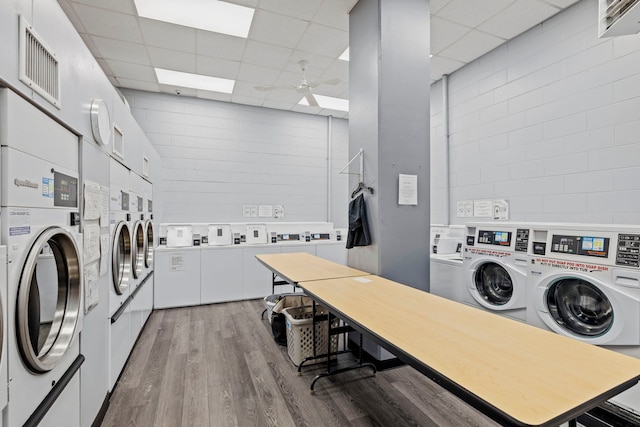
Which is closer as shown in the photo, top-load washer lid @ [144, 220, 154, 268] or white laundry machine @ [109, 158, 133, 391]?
white laundry machine @ [109, 158, 133, 391]

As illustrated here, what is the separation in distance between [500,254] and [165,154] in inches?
195

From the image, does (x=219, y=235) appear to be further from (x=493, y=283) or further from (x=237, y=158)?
(x=493, y=283)

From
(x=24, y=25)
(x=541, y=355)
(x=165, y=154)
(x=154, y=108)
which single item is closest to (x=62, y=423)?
(x=24, y=25)

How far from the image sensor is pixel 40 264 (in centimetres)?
132

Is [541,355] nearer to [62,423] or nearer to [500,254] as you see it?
[500,254]

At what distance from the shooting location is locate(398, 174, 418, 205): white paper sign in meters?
2.71

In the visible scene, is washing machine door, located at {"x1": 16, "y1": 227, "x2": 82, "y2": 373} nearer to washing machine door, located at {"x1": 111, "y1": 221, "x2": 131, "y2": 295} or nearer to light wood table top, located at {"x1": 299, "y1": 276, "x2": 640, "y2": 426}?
washing machine door, located at {"x1": 111, "y1": 221, "x2": 131, "y2": 295}

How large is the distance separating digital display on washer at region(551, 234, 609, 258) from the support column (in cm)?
97

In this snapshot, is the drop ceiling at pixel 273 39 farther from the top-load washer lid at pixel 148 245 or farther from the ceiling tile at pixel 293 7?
the top-load washer lid at pixel 148 245

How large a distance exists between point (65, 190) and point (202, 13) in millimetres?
2563

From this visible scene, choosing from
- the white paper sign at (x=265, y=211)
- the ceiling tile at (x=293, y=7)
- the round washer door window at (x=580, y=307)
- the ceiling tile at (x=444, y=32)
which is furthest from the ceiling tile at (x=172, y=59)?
the round washer door window at (x=580, y=307)

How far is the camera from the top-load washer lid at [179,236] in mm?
4627

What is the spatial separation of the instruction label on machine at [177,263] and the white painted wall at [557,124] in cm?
406

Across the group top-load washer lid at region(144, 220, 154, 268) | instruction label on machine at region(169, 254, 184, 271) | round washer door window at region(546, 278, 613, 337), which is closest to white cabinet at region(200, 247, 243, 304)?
instruction label on machine at region(169, 254, 184, 271)
